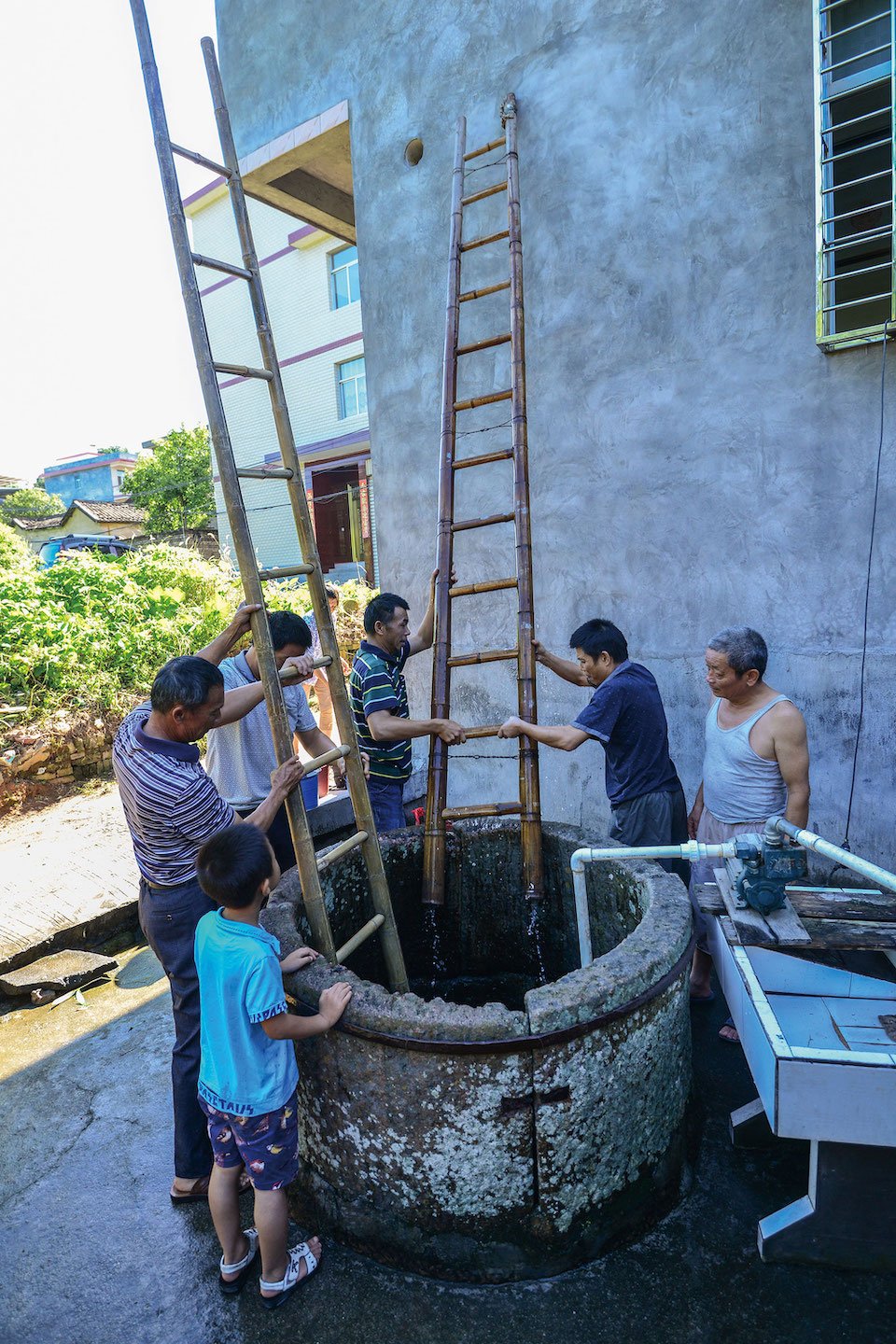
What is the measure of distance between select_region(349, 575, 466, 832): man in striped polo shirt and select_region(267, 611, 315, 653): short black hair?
1.78 feet

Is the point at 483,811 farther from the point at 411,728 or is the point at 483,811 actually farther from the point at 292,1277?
the point at 292,1277

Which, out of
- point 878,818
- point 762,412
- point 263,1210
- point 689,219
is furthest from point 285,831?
point 689,219

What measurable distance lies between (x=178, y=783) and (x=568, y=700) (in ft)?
9.08

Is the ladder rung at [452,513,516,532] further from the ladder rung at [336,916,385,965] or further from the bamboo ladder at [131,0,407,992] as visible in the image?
the ladder rung at [336,916,385,965]

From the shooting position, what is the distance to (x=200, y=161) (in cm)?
267

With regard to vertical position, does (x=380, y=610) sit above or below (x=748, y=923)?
above

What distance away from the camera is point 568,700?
16.2 feet

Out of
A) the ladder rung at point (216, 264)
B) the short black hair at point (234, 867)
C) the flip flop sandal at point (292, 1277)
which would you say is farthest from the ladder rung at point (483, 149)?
the flip flop sandal at point (292, 1277)

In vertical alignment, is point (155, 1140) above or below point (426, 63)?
below

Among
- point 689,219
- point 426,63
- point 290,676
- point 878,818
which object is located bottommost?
point 878,818

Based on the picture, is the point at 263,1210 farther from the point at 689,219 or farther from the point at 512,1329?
the point at 689,219

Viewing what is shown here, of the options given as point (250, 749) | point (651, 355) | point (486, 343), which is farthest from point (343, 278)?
point (250, 749)

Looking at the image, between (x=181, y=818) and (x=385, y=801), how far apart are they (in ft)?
5.40

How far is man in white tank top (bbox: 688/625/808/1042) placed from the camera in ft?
10.8
